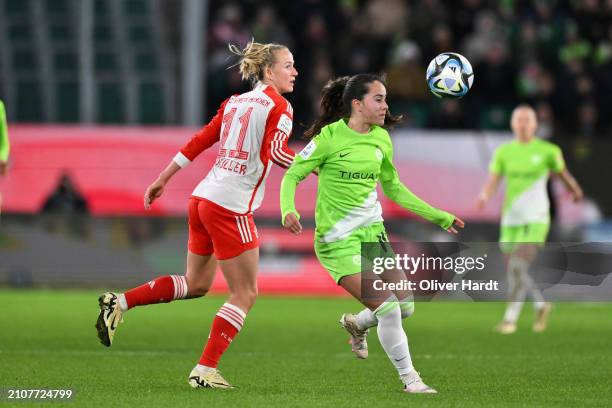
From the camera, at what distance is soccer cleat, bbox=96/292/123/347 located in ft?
27.5

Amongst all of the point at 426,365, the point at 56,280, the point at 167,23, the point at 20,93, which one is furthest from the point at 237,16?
the point at 426,365

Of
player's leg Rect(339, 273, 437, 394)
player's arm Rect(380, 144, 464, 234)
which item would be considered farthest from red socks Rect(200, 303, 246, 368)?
player's arm Rect(380, 144, 464, 234)

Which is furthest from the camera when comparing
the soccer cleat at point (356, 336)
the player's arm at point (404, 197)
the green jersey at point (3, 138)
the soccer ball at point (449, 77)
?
the green jersey at point (3, 138)

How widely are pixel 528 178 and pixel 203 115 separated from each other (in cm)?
715

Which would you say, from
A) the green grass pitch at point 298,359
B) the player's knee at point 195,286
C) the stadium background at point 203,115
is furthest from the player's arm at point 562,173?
the player's knee at point 195,286

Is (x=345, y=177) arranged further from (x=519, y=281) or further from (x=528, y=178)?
(x=519, y=281)

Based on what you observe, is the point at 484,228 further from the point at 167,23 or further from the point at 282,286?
the point at 167,23

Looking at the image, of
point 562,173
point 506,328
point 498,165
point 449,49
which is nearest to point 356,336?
point 506,328

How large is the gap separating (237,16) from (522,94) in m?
4.50

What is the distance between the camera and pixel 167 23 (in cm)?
1984

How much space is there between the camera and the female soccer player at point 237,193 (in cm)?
823

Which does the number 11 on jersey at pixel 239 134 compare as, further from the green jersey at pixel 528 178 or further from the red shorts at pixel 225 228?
the green jersey at pixel 528 178

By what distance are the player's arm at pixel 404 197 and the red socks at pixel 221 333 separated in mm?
1230

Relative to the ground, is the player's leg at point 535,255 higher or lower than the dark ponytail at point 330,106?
lower
